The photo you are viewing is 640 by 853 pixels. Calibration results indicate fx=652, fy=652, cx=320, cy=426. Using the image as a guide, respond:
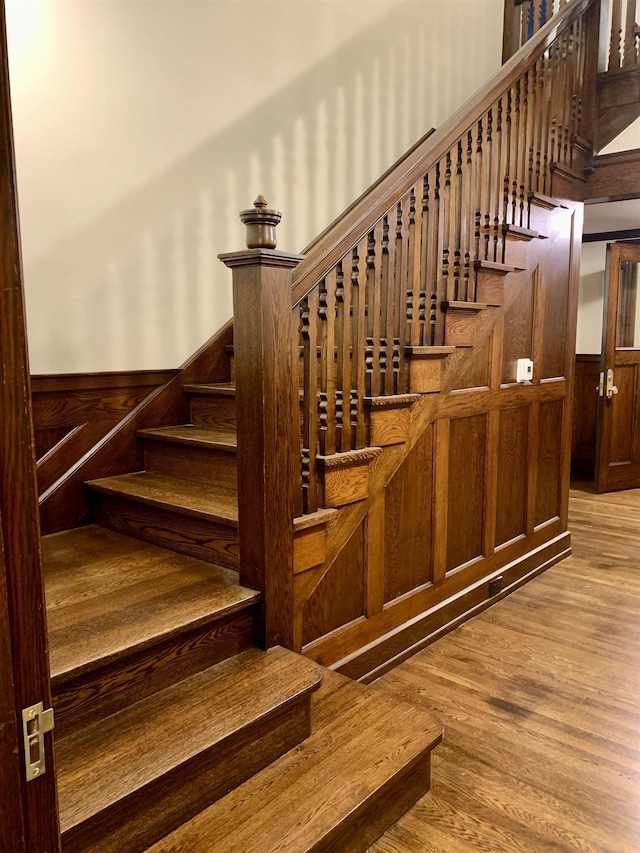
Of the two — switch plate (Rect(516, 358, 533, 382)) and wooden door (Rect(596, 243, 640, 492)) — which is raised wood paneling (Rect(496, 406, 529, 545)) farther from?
wooden door (Rect(596, 243, 640, 492))

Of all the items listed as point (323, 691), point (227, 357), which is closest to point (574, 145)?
point (227, 357)

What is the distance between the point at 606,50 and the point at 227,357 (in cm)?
282

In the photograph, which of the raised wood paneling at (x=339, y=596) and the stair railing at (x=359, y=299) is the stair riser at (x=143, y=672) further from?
the raised wood paneling at (x=339, y=596)

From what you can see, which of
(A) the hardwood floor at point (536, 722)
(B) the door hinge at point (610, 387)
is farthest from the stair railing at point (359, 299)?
(B) the door hinge at point (610, 387)

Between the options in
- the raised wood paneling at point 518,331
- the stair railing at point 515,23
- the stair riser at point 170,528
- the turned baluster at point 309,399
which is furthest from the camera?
the stair railing at point 515,23

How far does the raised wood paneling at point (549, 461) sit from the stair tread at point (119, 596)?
7.26 ft

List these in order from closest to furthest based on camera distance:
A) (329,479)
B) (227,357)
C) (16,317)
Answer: (16,317) < (329,479) < (227,357)

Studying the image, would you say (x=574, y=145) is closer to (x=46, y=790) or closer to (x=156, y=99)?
(x=156, y=99)

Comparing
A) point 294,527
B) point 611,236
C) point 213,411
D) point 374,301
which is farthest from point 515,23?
point 294,527

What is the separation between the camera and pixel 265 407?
189 centimetres

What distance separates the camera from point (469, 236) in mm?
2887

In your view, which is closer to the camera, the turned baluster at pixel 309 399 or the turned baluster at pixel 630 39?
the turned baluster at pixel 309 399

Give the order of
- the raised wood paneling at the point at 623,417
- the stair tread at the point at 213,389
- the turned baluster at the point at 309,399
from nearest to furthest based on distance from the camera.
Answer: the turned baluster at the point at 309,399 → the stair tread at the point at 213,389 → the raised wood paneling at the point at 623,417

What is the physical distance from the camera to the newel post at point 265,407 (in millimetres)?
1865
